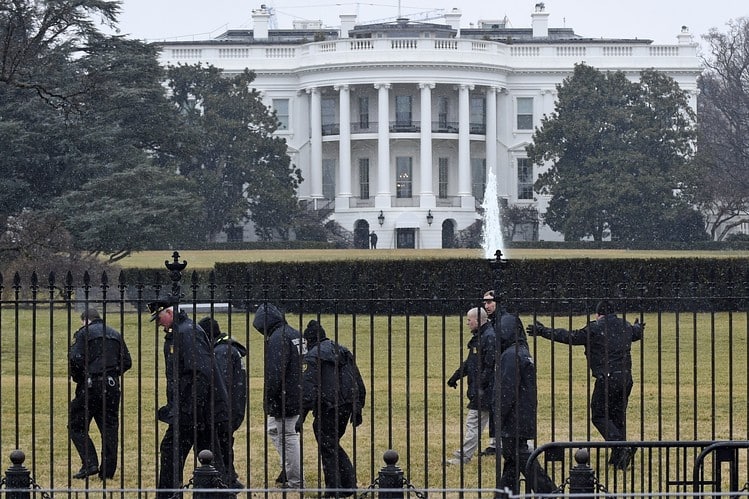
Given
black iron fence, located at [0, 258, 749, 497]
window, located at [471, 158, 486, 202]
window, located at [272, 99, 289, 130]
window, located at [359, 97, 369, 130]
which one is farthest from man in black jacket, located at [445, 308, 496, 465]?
window, located at [272, 99, 289, 130]

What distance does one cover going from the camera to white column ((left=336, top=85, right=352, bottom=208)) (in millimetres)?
73188

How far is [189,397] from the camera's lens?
1158 cm

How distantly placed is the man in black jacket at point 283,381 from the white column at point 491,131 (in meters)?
63.1

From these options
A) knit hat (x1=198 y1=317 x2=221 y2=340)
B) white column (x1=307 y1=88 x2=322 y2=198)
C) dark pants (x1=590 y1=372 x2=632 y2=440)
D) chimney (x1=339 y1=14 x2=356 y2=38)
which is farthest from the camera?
chimney (x1=339 y1=14 x2=356 y2=38)

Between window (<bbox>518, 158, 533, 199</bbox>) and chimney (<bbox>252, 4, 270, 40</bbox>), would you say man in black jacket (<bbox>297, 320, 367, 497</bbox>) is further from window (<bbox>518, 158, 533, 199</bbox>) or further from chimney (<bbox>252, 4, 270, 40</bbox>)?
chimney (<bbox>252, 4, 270, 40</bbox>)

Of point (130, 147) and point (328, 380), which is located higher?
point (130, 147)

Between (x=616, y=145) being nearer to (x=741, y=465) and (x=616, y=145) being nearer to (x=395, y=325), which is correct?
(x=395, y=325)

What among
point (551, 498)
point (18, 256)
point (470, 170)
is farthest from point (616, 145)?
point (551, 498)

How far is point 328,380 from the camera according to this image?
11836 mm

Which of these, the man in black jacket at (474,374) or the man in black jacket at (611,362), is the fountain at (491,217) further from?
the man in black jacket at (611,362)

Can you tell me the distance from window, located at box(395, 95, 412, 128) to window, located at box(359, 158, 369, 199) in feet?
7.29

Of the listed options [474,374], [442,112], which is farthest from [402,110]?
[474,374]

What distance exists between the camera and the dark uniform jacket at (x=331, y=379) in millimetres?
11781

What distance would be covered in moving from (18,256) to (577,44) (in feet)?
158
